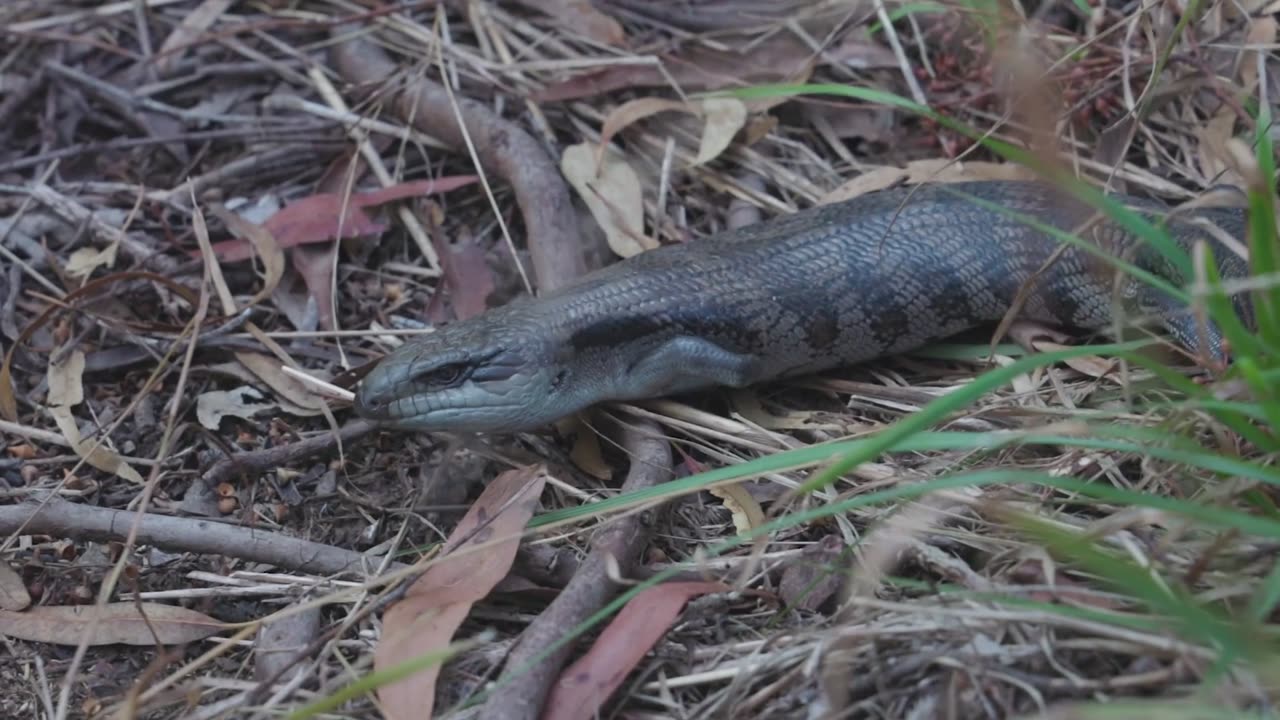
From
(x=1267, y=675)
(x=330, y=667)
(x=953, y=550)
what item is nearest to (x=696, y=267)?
(x=953, y=550)

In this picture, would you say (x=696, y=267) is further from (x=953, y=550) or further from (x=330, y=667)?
(x=330, y=667)

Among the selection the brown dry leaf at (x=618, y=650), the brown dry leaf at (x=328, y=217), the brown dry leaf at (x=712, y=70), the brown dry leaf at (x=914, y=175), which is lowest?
the brown dry leaf at (x=618, y=650)

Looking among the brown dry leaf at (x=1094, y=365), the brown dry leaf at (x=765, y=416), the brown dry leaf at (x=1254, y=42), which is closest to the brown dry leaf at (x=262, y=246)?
the brown dry leaf at (x=765, y=416)

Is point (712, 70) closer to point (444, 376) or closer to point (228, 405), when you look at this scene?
point (444, 376)

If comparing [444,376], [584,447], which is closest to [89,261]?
[444,376]

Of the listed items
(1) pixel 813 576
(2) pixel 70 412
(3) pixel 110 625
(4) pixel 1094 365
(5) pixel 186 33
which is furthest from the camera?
(5) pixel 186 33

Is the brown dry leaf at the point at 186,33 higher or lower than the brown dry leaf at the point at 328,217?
higher

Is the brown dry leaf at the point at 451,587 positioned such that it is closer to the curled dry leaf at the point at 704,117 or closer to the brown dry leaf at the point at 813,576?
the brown dry leaf at the point at 813,576
